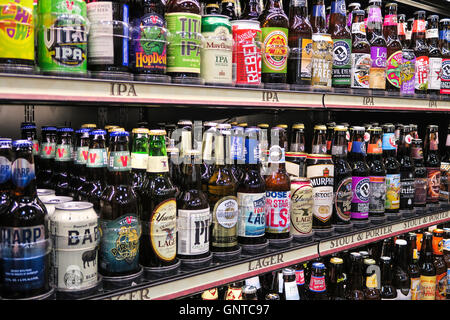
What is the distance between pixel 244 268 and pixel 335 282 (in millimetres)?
730

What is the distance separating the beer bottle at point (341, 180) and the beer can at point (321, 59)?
0.29 metres

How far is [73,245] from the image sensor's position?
3.69 ft

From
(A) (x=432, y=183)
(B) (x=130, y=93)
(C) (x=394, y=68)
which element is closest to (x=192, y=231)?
(B) (x=130, y=93)

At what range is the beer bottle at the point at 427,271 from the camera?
233 centimetres

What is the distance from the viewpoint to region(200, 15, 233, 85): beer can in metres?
1.43

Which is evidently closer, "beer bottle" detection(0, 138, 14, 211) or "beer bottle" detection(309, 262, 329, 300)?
"beer bottle" detection(0, 138, 14, 211)

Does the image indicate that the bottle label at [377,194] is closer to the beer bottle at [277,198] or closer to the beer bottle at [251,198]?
the beer bottle at [277,198]

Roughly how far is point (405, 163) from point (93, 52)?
1.91 metres

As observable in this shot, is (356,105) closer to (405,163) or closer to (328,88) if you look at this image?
(328,88)

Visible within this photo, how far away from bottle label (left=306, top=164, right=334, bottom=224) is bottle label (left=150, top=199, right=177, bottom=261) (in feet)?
2.40

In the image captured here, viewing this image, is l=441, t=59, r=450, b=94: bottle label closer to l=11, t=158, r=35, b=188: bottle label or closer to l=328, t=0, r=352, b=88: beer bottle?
l=328, t=0, r=352, b=88: beer bottle

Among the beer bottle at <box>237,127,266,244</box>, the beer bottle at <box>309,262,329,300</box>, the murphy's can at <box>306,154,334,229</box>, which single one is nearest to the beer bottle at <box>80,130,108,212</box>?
the beer bottle at <box>237,127,266,244</box>

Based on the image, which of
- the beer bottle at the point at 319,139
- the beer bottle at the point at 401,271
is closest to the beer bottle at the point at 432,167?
the beer bottle at the point at 401,271
